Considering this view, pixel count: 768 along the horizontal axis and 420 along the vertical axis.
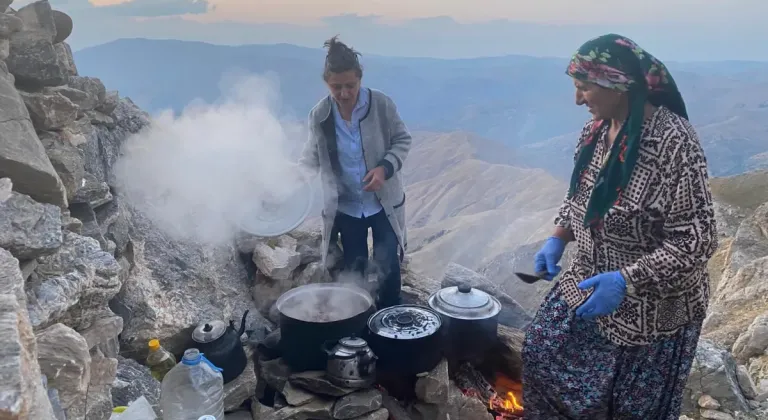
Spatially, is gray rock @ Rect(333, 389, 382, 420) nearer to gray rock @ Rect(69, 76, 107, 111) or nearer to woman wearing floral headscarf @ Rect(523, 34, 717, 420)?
woman wearing floral headscarf @ Rect(523, 34, 717, 420)

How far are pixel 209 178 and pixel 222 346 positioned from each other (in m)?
1.52

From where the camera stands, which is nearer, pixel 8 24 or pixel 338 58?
pixel 8 24

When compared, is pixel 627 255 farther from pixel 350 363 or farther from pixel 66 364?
pixel 66 364

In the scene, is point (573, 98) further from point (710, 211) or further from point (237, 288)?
point (237, 288)

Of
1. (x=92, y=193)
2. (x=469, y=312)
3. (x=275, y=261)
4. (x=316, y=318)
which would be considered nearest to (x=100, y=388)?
(x=92, y=193)

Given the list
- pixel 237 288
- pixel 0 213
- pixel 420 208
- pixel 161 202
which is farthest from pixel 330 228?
pixel 420 208

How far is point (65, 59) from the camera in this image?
337 centimetres

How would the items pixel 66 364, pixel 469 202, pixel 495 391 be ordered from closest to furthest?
pixel 66 364 < pixel 495 391 < pixel 469 202

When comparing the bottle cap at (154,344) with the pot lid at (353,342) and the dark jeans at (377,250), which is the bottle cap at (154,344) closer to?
the pot lid at (353,342)

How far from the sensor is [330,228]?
408 cm

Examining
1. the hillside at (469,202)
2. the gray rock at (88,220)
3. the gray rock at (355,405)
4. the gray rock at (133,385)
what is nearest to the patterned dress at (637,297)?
the gray rock at (355,405)

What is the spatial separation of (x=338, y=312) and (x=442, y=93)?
130252mm

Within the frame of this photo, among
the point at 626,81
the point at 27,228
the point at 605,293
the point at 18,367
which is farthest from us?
the point at 605,293

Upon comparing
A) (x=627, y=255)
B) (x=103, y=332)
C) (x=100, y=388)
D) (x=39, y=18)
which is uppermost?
(x=39, y=18)
